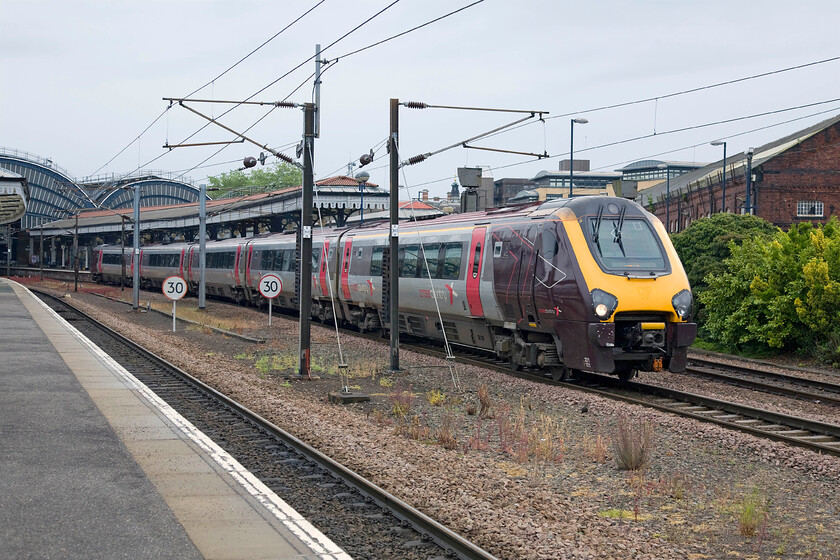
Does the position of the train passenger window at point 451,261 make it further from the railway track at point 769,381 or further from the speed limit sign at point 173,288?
the speed limit sign at point 173,288

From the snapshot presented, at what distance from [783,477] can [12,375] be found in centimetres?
1394

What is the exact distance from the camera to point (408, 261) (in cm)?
2412

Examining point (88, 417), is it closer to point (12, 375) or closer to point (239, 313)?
point (12, 375)

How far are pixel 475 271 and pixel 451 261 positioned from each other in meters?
1.43

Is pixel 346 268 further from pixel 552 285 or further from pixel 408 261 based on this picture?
pixel 552 285

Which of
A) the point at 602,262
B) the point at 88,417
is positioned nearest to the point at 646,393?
the point at 602,262

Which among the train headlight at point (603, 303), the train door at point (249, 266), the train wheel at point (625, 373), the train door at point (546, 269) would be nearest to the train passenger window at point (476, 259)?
the train door at point (546, 269)

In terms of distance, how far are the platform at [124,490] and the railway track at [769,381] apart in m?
10.9

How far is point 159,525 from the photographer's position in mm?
7473

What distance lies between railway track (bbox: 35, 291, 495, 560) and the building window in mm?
48007

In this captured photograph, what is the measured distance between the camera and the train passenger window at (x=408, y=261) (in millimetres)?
23700

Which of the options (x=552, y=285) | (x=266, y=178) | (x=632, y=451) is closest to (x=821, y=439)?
(x=632, y=451)

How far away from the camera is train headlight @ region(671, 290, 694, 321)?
52.1 feet

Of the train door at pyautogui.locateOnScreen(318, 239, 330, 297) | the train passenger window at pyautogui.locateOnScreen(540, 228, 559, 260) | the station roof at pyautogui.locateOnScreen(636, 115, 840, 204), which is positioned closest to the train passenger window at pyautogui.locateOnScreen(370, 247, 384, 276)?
the train door at pyautogui.locateOnScreen(318, 239, 330, 297)
